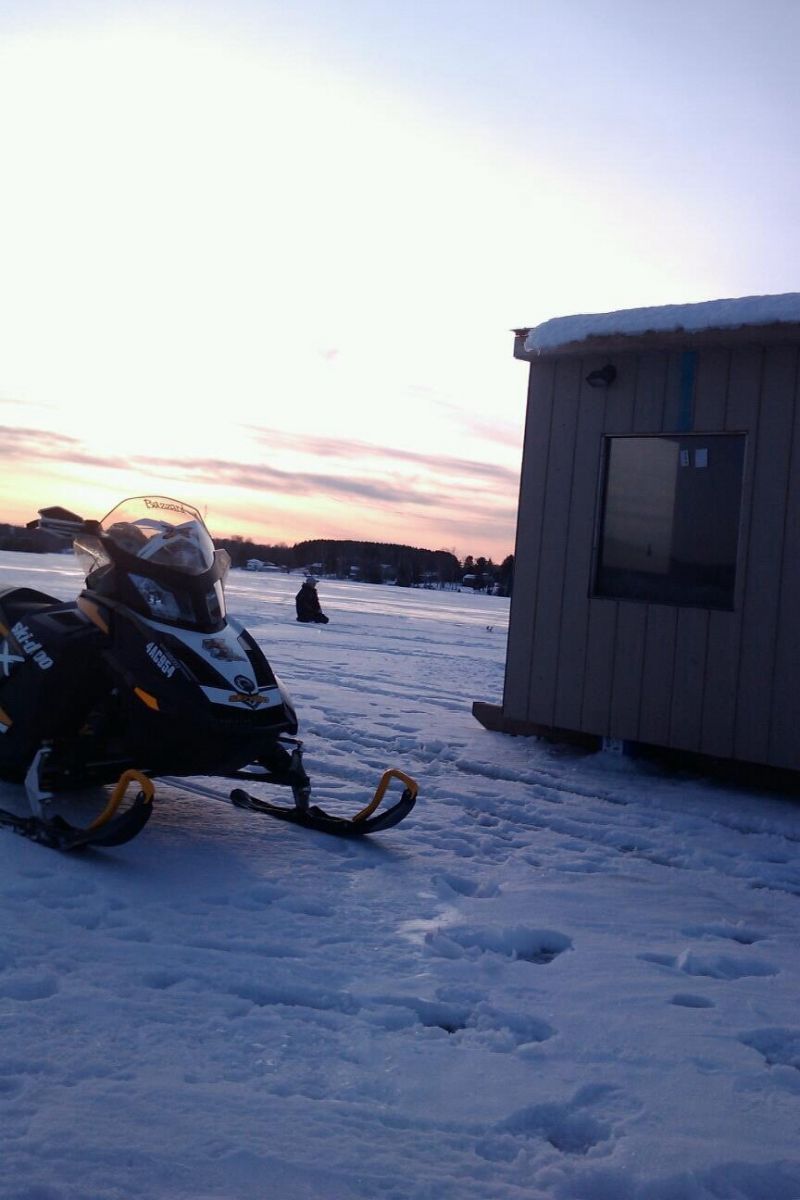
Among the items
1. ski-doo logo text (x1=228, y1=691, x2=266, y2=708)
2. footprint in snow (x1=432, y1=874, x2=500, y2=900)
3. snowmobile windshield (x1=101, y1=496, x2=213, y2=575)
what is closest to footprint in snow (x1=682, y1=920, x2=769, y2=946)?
footprint in snow (x1=432, y1=874, x2=500, y2=900)

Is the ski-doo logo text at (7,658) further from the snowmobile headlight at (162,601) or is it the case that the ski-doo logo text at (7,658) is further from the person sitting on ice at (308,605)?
the person sitting on ice at (308,605)

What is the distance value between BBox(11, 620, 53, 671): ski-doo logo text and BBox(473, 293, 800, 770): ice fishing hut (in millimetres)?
3783

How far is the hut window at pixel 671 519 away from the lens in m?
6.54

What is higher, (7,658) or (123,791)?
(7,658)

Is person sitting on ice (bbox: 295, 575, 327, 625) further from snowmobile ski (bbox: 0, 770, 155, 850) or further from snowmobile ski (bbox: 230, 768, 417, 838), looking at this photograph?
snowmobile ski (bbox: 0, 770, 155, 850)

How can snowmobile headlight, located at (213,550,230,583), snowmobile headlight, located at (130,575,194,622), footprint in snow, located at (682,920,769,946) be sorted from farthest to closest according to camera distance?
snowmobile headlight, located at (213,550,230,583)
snowmobile headlight, located at (130,575,194,622)
footprint in snow, located at (682,920,769,946)

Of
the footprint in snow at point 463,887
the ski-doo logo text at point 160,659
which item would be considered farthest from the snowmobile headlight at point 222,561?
the footprint in snow at point 463,887

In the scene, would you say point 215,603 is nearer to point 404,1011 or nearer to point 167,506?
point 167,506

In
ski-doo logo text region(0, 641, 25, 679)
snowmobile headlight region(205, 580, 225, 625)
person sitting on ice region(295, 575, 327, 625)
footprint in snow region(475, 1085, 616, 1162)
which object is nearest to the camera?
footprint in snow region(475, 1085, 616, 1162)

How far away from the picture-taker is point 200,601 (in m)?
4.50

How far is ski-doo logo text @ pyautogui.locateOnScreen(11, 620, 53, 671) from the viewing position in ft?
14.6

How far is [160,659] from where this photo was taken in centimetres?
422

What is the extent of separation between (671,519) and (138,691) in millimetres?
3914

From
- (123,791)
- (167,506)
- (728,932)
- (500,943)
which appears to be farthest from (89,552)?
(728,932)
